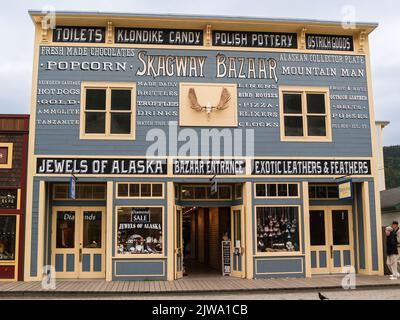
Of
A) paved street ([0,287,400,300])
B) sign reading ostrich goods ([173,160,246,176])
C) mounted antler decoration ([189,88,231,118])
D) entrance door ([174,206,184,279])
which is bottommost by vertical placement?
paved street ([0,287,400,300])

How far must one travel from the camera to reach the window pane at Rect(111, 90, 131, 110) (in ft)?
51.3

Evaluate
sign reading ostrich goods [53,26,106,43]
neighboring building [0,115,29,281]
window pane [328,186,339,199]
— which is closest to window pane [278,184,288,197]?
window pane [328,186,339,199]

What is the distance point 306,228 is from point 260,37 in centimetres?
635

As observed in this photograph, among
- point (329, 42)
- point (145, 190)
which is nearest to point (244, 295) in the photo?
point (145, 190)

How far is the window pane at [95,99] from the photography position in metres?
15.6

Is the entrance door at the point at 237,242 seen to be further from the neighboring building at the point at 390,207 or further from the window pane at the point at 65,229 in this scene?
the neighboring building at the point at 390,207

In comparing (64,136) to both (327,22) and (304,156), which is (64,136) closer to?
(304,156)

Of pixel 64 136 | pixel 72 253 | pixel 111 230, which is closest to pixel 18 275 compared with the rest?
→ pixel 72 253

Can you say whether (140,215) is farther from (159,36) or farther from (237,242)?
(159,36)

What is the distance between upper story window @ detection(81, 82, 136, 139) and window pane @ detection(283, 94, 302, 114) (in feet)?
15.9

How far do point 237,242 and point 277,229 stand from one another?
1.32 metres

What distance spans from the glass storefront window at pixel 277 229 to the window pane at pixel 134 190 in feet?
12.3

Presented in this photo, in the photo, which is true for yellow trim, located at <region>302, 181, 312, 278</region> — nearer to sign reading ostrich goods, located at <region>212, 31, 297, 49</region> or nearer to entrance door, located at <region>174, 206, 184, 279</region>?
entrance door, located at <region>174, 206, 184, 279</region>

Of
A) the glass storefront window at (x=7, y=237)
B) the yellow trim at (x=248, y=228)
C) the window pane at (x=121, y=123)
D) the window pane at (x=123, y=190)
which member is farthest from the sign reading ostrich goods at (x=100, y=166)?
the yellow trim at (x=248, y=228)
